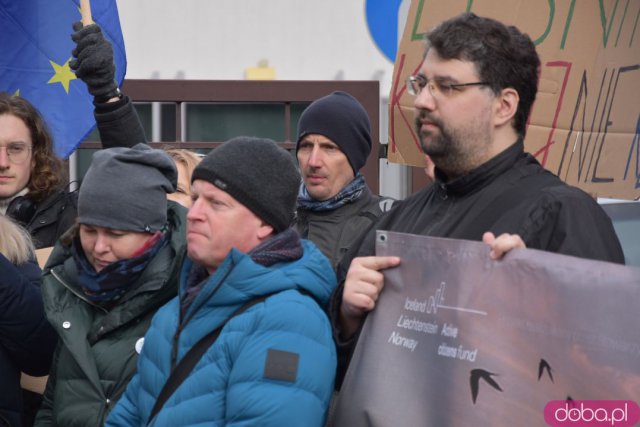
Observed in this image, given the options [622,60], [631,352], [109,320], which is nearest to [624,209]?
[622,60]

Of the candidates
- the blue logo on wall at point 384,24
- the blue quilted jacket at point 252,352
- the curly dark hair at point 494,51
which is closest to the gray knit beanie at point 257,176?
the blue quilted jacket at point 252,352

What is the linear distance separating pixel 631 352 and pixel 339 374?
872mm

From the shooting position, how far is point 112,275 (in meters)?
2.79

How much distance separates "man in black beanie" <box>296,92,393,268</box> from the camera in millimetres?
3498

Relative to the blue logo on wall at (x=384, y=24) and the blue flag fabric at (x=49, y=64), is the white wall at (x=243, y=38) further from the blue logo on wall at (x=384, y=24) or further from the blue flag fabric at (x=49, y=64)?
the blue flag fabric at (x=49, y=64)

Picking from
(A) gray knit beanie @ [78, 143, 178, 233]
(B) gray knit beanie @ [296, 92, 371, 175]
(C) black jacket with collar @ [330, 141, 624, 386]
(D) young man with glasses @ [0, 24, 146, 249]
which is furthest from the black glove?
(C) black jacket with collar @ [330, 141, 624, 386]

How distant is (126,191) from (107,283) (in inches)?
10.1

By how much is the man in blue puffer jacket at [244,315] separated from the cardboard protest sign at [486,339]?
0.12 m

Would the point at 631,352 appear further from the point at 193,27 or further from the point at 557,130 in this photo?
the point at 193,27

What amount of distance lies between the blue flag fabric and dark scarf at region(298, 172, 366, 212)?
4.08 ft

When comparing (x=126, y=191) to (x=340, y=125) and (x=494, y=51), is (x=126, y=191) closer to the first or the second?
(x=340, y=125)

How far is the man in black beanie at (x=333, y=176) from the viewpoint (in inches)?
138

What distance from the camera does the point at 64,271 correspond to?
9.53ft
